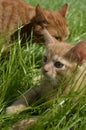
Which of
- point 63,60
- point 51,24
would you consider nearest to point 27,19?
point 51,24

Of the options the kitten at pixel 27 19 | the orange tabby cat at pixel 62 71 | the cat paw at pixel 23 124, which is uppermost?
the kitten at pixel 27 19

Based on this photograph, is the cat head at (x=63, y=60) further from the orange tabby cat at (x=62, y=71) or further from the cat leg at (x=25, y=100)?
the cat leg at (x=25, y=100)

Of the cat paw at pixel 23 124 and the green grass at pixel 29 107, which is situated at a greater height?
the green grass at pixel 29 107

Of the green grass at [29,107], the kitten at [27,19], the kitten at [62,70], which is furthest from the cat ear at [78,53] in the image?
the kitten at [27,19]

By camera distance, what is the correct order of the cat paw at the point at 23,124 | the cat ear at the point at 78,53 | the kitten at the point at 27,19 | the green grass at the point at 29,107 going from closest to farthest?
1. the green grass at the point at 29,107
2. the cat paw at the point at 23,124
3. the cat ear at the point at 78,53
4. the kitten at the point at 27,19

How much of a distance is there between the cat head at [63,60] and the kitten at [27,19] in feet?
4.22

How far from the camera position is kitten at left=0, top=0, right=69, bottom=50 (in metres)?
4.74

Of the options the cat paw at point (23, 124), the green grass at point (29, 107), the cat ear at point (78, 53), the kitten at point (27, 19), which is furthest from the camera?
the kitten at point (27, 19)

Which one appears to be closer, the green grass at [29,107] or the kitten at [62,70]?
the green grass at [29,107]

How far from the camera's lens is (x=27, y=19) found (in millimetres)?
4891

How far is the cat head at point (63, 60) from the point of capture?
3.29 meters

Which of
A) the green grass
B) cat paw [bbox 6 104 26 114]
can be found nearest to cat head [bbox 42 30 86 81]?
the green grass

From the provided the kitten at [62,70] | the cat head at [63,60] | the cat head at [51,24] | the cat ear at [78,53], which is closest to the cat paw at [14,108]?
the kitten at [62,70]

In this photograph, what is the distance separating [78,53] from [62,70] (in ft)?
0.59
